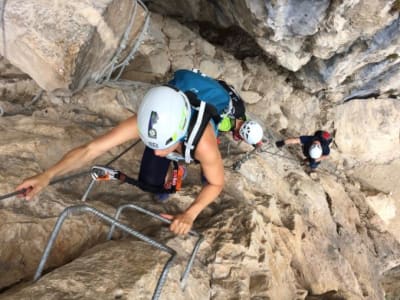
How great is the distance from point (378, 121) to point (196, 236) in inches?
303

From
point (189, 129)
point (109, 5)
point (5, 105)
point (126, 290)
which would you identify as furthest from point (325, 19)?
point (126, 290)

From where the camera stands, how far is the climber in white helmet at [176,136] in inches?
128

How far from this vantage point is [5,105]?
5375 mm

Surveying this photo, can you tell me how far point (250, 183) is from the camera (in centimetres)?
552

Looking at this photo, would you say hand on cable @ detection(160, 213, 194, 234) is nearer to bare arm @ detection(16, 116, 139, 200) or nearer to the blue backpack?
bare arm @ detection(16, 116, 139, 200)

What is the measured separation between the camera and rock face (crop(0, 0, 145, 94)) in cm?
495

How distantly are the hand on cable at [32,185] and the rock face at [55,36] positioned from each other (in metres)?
2.27

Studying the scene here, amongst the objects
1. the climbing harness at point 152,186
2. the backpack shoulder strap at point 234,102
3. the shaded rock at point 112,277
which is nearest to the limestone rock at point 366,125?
the backpack shoulder strap at point 234,102

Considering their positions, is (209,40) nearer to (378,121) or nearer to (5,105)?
(378,121)

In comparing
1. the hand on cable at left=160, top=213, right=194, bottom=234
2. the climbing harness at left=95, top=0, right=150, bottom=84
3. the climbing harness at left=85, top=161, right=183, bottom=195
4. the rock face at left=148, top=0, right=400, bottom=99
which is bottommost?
the hand on cable at left=160, top=213, right=194, bottom=234

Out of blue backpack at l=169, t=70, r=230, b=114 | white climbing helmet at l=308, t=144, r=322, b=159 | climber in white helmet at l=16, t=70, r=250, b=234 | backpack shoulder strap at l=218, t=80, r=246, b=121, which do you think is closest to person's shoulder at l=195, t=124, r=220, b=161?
climber in white helmet at l=16, t=70, r=250, b=234

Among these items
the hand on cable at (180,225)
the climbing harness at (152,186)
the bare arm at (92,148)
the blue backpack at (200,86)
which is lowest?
the hand on cable at (180,225)

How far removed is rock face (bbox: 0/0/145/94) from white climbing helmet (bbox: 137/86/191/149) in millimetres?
2302

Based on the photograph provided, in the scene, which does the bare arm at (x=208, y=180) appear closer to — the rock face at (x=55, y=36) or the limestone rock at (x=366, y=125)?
the rock face at (x=55, y=36)
